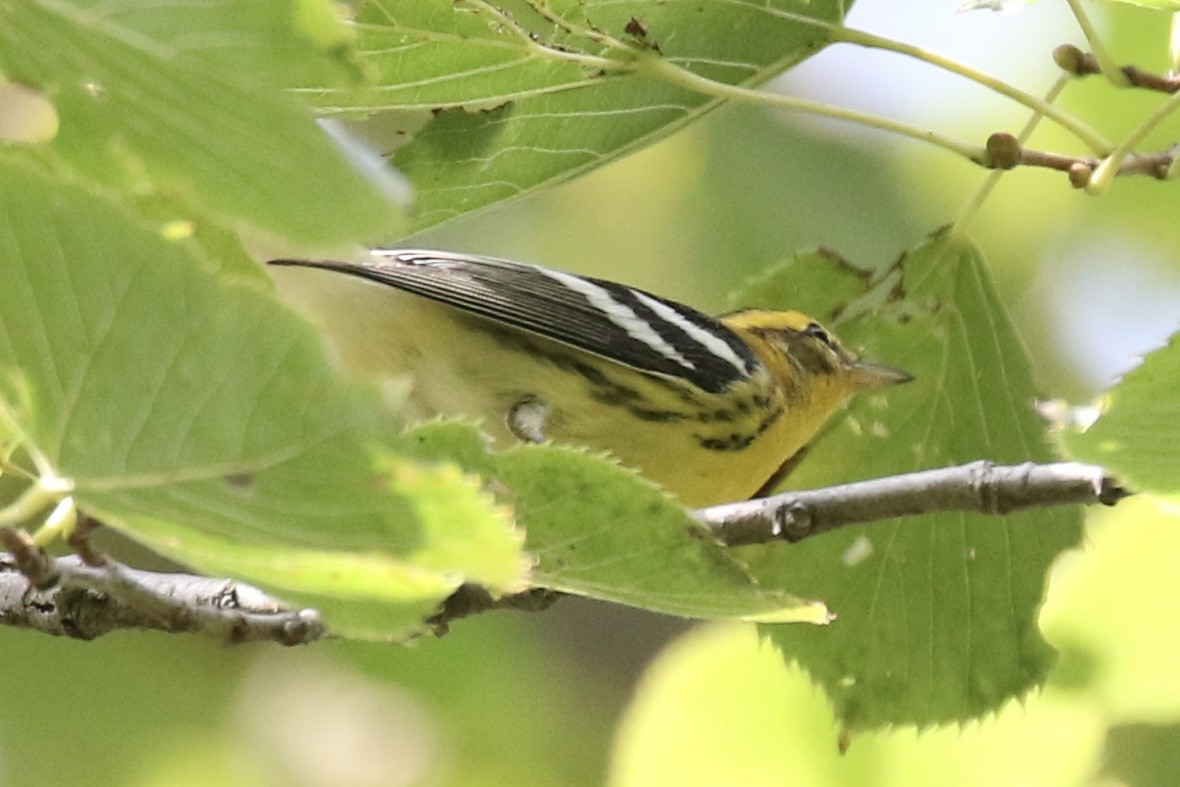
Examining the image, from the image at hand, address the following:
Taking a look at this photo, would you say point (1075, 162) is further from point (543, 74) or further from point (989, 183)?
point (543, 74)

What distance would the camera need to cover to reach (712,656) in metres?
2.46

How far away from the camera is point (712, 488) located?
2631mm

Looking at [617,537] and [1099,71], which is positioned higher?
[1099,71]

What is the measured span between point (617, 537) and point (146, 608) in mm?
606

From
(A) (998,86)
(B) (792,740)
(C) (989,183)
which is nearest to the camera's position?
(A) (998,86)

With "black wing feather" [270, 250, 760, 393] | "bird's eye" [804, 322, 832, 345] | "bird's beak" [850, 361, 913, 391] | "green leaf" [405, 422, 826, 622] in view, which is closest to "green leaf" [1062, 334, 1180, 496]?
"green leaf" [405, 422, 826, 622]

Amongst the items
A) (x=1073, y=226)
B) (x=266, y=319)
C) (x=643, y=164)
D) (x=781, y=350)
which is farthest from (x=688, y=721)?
(x=643, y=164)

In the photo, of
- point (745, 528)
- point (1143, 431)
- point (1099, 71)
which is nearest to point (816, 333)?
point (1099, 71)

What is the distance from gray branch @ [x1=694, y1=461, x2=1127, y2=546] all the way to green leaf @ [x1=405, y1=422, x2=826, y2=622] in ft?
1.31

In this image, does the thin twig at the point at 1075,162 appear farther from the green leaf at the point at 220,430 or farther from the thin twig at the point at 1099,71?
the green leaf at the point at 220,430

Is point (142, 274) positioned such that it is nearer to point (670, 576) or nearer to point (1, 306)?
point (1, 306)

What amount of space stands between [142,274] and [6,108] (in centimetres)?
128

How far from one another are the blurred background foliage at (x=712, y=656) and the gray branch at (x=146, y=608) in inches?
37.1

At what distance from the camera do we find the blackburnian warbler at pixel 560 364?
246 cm
